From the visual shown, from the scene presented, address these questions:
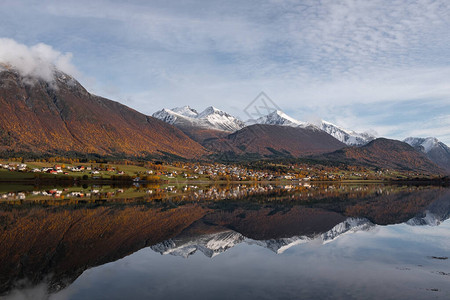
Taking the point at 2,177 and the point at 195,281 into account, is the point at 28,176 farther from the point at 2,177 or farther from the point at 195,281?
the point at 195,281

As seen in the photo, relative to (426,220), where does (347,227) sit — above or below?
below

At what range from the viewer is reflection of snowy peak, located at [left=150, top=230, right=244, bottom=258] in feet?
67.2

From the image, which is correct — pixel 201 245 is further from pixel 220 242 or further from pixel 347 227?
pixel 347 227

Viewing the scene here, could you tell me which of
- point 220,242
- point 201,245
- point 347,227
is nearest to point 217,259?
point 201,245

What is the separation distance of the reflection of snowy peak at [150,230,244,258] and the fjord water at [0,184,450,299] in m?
0.08

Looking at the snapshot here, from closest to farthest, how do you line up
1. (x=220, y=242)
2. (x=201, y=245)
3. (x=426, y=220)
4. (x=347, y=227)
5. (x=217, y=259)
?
(x=217, y=259), (x=201, y=245), (x=220, y=242), (x=347, y=227), (x=426, y=220)

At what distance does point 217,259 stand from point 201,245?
3655mm

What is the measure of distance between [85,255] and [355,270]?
47.0 feet

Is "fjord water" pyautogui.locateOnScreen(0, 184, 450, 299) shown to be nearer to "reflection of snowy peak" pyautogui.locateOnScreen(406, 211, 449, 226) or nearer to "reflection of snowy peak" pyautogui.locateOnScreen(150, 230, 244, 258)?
"reflection of snowy peak" pyautogui.locateOnScreen(150, 230, 244, 258)

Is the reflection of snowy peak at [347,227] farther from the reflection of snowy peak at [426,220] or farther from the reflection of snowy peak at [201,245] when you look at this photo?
the reflection of snowy peak at [201,245]

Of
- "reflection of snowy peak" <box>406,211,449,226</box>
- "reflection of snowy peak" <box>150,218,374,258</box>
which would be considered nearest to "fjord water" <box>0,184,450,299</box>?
"reflection of snowy peak" <box>150,218,374,258</box>

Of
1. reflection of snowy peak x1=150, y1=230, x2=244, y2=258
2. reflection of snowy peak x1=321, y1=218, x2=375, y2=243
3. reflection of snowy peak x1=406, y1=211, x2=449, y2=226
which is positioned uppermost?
reflection of snowy peak x1=406, y1=211, x2=449, y2=226

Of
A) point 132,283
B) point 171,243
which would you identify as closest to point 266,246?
point 171,243

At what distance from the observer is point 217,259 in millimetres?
18938
